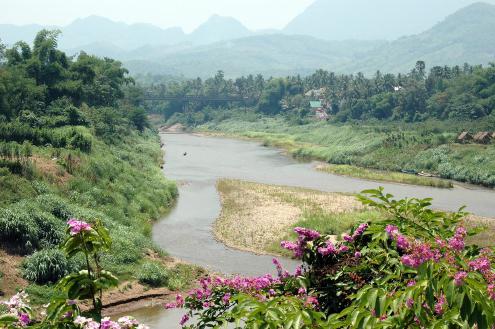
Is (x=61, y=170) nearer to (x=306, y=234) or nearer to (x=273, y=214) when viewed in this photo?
(x=273, y=214)

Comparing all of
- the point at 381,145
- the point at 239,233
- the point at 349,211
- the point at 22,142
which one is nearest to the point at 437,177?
the point at 381,145

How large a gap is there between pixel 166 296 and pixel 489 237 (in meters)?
21.7

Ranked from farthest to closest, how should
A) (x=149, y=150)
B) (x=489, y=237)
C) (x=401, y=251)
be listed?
(x=149, y=150) < (x=489, y=237) < (x=401, y=251)

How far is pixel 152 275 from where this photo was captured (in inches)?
1037

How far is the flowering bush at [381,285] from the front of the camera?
5277 mm

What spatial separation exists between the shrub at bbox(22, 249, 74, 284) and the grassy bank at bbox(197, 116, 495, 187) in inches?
1735

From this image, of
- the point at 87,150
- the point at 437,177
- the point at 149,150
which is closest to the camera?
the point at 87,150

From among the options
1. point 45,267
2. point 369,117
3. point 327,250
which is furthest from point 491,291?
point 369,117

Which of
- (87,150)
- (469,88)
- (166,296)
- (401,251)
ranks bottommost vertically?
(166,296)

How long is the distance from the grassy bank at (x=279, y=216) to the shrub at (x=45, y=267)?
498 inches

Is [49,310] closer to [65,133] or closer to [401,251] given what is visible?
[401,251]

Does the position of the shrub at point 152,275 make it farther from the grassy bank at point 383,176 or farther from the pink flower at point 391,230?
the grassy bank at point 383,176

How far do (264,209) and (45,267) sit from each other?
2298 cm

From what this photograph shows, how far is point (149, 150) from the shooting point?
74.1 metres
